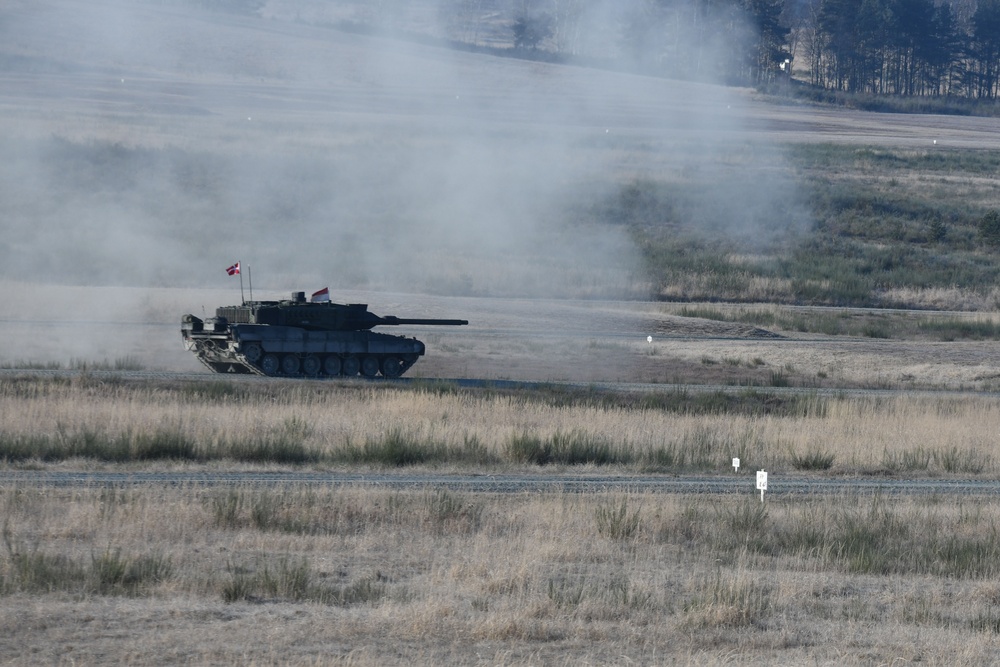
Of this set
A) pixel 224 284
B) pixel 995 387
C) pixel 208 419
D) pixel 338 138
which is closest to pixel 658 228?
pixel 338 138

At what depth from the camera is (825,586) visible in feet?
37.6

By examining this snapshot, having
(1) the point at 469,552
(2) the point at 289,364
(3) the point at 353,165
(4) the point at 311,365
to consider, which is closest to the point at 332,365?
(4) the point at 311,365

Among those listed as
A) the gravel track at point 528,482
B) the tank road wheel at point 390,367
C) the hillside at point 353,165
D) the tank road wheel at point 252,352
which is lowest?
the gravel track at point 528,482

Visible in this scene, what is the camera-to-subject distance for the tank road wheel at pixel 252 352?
27984 mm

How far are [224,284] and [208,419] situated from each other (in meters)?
26.0

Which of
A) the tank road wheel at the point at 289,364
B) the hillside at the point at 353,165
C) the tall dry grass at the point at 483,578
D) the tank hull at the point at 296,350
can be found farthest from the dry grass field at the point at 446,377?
the tank road wheel at the point at 289,364

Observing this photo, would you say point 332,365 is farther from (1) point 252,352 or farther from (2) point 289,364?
(1) point 252,352

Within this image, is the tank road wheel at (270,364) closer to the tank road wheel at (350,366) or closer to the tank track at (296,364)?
the tank track at (296,364)

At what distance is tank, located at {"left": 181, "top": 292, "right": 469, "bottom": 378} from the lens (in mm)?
28172

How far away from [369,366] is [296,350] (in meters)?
1.80

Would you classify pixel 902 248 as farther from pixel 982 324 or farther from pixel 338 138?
pixel 338 138

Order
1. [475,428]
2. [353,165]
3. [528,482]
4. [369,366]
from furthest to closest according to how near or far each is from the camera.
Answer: [353,165] → [369,366] → [475,428] → [528,482]

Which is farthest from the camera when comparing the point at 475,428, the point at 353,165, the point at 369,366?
the point at 353,165

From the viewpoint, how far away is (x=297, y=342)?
2838cm
